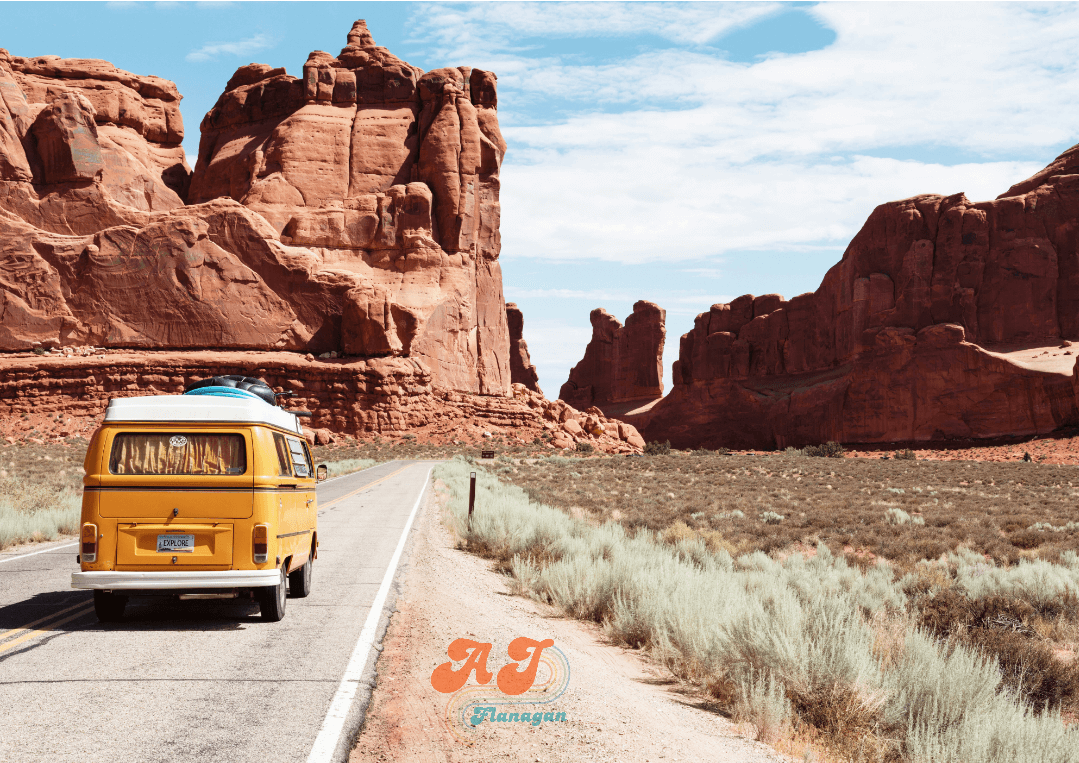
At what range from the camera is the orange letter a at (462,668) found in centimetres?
627

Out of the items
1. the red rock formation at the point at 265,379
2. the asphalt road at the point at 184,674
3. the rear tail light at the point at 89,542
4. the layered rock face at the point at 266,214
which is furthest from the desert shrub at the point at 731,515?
the layered rock face at the point at 266,214

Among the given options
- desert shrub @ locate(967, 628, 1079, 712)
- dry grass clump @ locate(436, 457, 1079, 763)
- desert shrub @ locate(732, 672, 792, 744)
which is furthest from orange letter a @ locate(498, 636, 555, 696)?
desert shrub @ locate(967, 628, 1079, 712)

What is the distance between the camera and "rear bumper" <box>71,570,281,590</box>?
25.2 feet

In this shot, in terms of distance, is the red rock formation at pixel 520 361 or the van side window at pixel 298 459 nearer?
the van side window at pixel 298 459

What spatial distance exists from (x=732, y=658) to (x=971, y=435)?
74.2m

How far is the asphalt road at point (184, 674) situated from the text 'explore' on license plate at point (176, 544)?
77cm

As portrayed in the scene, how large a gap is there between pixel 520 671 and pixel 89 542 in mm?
4390

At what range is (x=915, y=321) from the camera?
78.2 meters

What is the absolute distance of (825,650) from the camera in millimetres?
6496

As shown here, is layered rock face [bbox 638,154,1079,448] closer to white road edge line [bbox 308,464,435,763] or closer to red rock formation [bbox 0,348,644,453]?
red rock formation [bbox 0,348,644,453]

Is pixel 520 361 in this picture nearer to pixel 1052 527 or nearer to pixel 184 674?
pixel 1052 527

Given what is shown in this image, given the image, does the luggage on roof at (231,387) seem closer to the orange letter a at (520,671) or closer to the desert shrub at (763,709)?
the orange letter a at (520,671)

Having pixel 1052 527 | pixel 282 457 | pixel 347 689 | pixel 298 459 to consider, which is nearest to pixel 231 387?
pixel 298 459

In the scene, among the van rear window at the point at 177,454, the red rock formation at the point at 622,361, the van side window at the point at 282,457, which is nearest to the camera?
the van rear window at the point at 177,454
